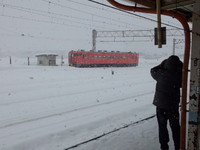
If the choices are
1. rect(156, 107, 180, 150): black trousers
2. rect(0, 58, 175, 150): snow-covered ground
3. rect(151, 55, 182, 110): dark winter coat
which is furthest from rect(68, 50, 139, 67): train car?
rect(151, 55, 182, 110): dark winter coat

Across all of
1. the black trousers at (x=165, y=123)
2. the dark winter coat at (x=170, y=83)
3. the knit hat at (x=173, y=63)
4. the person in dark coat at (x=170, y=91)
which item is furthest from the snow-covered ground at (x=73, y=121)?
the knit hat at (x=173, y=63)

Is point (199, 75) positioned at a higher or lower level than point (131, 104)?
higher

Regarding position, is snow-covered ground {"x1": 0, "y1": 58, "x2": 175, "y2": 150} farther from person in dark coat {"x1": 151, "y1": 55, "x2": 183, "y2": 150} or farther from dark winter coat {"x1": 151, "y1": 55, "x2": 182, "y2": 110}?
dark winter coat {"x1": 151, "y1": 55, "x2": 182, "y2": 110}

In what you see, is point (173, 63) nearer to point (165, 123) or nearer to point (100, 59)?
point (165, 123)

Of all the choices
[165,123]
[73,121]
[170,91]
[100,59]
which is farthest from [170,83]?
[100,59]

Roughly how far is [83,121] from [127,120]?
1446 millimetres

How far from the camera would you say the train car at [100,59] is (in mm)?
33406

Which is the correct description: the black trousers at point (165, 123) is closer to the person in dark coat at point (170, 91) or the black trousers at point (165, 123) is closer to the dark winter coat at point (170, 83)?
the person in dark coat at point (170, 91)

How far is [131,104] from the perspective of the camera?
396 inches

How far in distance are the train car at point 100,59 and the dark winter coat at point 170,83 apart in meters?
29.3

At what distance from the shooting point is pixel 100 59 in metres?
35.6

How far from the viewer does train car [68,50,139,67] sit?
1315 inches

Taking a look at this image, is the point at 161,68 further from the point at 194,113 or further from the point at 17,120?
the point at 17,120

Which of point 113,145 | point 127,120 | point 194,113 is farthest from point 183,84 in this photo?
point 127,120
